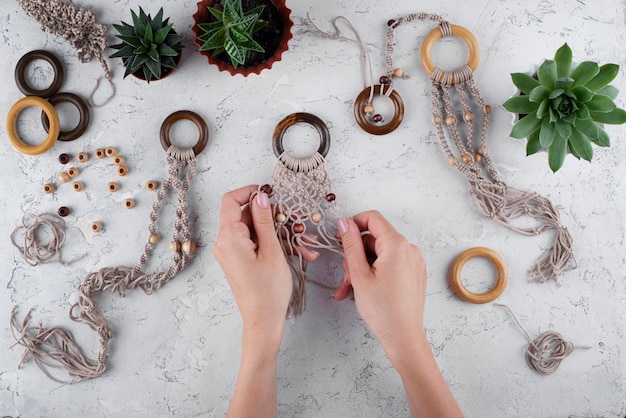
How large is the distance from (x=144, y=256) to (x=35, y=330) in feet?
1.44

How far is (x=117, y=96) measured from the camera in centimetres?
170

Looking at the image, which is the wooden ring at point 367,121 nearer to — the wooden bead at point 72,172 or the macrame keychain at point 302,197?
the macrame keychain at point 302,197

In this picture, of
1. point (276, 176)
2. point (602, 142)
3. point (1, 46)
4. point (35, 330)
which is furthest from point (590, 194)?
point (1, 46)

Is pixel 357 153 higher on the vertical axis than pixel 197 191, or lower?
higher

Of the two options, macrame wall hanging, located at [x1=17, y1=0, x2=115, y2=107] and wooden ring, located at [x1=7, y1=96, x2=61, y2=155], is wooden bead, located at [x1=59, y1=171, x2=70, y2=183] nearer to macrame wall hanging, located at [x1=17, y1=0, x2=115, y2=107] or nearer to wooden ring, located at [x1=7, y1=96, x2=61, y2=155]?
wooden ring, located at [x1=7, y1=96, x2=61, y2=155]

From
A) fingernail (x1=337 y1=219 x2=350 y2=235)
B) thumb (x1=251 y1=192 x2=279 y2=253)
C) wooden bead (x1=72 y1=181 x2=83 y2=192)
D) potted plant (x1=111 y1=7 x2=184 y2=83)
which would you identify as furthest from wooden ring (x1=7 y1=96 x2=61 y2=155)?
fingernail (x1=337 y1=219 x2=350 y2=235)

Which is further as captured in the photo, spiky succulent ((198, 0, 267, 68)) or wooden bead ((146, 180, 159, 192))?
wooden bead ((146, 180, 159, 192))

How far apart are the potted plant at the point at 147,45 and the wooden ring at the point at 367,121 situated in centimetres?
57

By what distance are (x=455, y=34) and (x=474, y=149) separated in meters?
0.37

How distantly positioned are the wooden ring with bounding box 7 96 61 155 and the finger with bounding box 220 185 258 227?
0.59 m

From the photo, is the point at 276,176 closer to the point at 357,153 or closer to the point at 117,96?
the point at 357,153

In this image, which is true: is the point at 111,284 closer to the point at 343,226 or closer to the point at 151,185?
the point at 151,185

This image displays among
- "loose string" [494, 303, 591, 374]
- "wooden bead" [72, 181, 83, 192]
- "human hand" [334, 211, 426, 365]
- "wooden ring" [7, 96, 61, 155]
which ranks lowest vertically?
"loose string" [494, 303, 591, 374]

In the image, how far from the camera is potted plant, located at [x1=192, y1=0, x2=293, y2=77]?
1.44m
